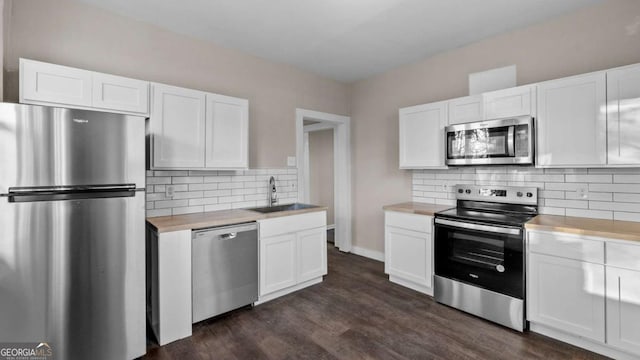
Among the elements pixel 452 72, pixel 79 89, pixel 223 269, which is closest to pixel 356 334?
pixel 223 269

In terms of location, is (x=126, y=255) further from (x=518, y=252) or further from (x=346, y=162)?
(x=346, y=162)

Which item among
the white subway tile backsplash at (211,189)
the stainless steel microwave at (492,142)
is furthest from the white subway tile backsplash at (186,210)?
the stainless steel microwave at (492,142)

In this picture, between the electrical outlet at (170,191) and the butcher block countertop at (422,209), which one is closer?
the electrical outlet at (170,191)

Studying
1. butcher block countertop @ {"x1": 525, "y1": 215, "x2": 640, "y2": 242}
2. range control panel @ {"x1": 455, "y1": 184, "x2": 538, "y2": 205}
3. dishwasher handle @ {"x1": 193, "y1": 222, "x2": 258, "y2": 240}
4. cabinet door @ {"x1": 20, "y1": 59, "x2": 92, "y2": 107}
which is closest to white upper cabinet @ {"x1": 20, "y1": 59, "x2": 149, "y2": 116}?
cabinet door @ {"x1": 20, "y1": 59, "x2": 92, "y2": 107}

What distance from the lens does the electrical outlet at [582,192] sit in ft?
8.21

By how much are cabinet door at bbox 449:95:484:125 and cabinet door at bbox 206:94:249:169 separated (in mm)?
2240

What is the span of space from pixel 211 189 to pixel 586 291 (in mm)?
3379

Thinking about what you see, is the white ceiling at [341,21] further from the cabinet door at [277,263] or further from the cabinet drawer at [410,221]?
the cabinet door at [277,263]

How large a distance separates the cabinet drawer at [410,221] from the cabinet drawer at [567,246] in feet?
2.94

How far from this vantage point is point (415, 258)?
3.11m

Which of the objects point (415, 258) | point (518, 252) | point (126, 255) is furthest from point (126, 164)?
point (518, 252)

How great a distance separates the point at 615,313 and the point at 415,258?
1526 mm

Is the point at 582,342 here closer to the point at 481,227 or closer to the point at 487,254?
the point at 487,254

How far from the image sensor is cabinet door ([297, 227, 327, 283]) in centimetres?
317
